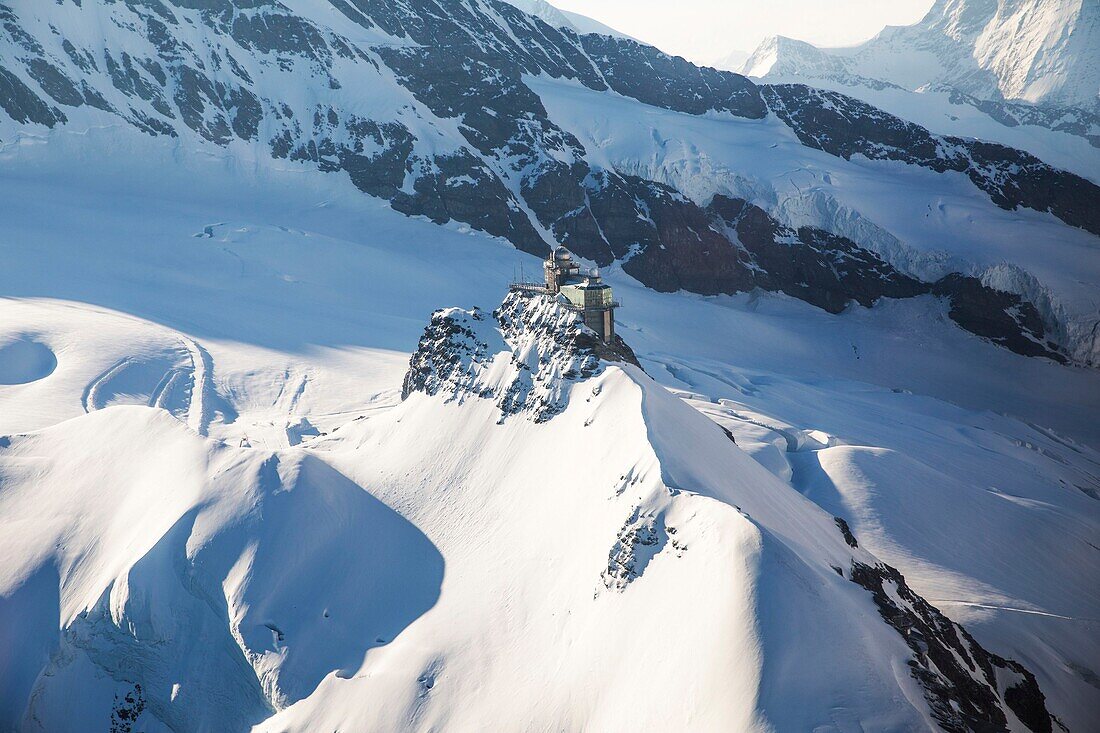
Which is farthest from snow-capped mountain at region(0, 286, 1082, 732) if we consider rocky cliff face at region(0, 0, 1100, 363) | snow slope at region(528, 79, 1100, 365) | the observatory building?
snow slope at region(528, 79, 1100, 365)

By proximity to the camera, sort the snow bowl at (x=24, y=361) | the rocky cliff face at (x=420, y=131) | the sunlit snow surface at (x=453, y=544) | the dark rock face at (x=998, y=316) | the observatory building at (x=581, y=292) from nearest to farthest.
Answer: the sunlit snow surface at (x=453, y=544)
the observatory building at (x=581, y=292)
the snow bowl at (x=24, y=361)
the dark rock face at (x=998, y=316)
the rocky cliff face at (x=420, y=131)

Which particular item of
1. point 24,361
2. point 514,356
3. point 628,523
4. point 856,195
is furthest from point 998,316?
point 24,361

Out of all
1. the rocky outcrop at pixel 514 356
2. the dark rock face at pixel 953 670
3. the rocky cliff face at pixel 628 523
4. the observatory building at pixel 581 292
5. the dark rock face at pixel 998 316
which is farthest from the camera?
the dark rock face at pixel 998 316

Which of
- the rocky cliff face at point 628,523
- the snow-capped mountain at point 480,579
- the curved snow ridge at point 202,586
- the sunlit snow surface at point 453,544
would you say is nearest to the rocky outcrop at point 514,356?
the rocky cliff face at point 628,523

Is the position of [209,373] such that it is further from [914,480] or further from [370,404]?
[914,480]

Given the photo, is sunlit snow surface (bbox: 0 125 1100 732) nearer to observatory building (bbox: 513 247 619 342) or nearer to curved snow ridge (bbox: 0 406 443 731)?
curved snow ridge (bbox: 0 406 443 731)

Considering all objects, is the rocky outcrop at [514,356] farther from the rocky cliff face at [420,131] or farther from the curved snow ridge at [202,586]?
the rocky cliff face at [420,131]

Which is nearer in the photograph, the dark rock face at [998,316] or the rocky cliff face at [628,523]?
the rocky cliff face at [628,523]
